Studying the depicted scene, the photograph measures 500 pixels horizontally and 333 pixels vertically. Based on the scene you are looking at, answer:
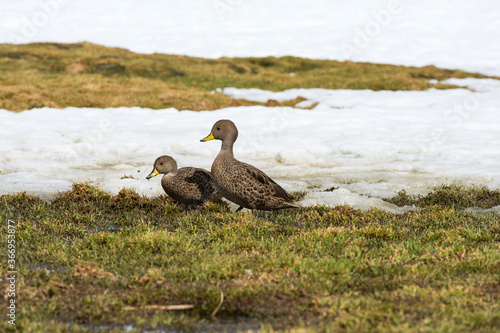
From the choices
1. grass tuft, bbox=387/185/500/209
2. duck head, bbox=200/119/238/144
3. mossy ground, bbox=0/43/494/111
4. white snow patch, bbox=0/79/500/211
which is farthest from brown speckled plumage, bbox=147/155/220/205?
mossy ground, bbox=0/43/494/111

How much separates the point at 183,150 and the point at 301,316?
13016 mm

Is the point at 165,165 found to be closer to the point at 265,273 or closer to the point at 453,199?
the point at 265,273

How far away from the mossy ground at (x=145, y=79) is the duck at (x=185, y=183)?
69.5 feet

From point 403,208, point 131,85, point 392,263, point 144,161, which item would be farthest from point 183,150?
point 131,85

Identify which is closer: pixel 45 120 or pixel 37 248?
pixel 37 248

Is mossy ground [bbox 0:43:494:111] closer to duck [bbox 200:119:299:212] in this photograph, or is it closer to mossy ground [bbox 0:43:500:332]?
mossy ground [bbox 0:43:500:332]

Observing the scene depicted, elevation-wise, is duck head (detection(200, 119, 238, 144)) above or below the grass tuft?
above

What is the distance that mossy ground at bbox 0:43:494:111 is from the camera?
32719 mm

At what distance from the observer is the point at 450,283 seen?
6121mm

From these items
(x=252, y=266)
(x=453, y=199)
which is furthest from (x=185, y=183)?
(x=453, y=199)

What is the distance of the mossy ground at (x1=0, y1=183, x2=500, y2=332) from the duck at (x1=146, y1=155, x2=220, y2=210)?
0.70 meters

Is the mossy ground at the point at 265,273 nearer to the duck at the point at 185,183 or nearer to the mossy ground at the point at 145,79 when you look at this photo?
the duck at the point at 185,183

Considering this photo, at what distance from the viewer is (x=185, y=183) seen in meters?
10.4

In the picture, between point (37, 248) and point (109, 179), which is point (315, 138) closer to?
point (109, 179)
